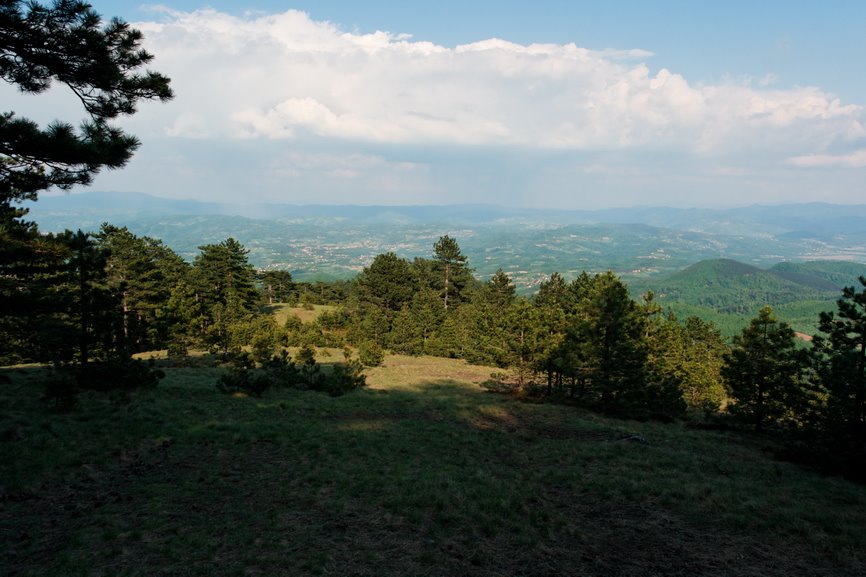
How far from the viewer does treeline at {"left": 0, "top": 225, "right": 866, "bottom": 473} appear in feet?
63.3

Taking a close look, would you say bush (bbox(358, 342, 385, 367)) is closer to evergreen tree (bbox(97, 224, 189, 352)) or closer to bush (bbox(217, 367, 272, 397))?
evergreen tree (bbox(97, 224, 189, 352))

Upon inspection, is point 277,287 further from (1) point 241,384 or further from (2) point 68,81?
(2) point 68,81

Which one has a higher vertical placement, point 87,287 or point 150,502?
point 87,287

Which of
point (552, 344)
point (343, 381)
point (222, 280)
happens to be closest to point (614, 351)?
point (552, 344)

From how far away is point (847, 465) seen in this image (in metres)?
18.0

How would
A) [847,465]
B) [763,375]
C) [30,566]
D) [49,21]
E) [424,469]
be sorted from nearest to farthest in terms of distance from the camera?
[30,566] < [49,21] < [424,469] < [847,465] < [763,375]

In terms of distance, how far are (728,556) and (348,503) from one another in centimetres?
890

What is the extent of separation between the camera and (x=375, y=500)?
1181cm

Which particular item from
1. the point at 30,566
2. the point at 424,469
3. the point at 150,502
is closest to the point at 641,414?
the point at 424,469

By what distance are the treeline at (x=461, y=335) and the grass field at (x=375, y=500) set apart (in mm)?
3903

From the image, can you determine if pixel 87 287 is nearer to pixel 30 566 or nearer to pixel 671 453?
pixel 30 566

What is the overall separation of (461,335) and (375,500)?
4646 centimetres

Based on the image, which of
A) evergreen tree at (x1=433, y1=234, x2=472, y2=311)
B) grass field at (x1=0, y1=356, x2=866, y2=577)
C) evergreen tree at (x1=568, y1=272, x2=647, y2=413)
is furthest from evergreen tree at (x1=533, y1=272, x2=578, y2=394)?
evergreen tree at (x1=433, y1=234, x2=472, y2=311)

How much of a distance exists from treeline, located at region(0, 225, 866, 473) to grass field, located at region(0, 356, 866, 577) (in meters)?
3.90
